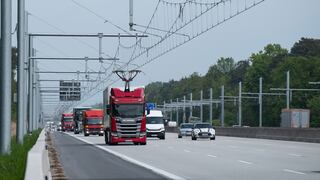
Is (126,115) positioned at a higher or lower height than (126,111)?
lower

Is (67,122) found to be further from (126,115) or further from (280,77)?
(126,115)

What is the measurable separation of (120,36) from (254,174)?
31.2 m

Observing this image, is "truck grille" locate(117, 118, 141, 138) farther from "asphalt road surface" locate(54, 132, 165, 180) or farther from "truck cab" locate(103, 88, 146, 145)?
"asphalt road surface" locate(54, 132, 165, 180)

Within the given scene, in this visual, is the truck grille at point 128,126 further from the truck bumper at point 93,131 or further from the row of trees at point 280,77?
the row of trees at point 280,77

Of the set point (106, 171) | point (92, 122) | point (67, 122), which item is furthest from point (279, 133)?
point (67, 122)

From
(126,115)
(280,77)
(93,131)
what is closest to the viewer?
(126,115)

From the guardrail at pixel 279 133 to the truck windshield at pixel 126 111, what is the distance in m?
12.8

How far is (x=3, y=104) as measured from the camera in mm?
27094

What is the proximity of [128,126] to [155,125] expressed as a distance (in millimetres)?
18546

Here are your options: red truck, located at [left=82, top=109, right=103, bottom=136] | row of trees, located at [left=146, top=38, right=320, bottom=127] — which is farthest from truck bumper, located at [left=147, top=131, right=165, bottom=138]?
row of trees, located at [left=146, top=38, right=320, bottom=127]

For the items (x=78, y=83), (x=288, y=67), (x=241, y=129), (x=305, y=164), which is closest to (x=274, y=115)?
(x=288, y=67)

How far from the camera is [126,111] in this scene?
50938 millimetres

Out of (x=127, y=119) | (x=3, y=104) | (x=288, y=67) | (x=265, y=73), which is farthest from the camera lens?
(x=265, y=73)

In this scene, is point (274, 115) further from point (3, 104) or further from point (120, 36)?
point (3, 104)
